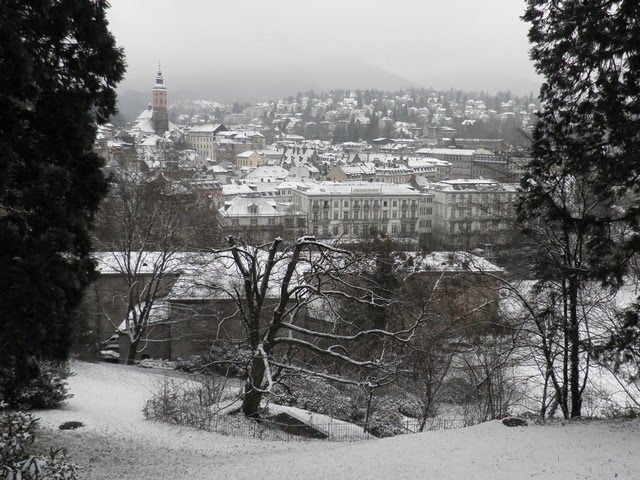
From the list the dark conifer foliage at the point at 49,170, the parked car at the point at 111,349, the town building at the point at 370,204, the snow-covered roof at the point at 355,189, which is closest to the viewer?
the dark conifer foliage at the point at 49,170

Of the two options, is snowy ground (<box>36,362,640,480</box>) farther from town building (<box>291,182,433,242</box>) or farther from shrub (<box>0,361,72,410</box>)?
town building (<box>291,182,433,242</box>)

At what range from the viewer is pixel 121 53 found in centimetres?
785

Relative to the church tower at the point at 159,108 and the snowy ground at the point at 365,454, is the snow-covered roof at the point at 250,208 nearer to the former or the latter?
the snowy ground at the point at 365,454

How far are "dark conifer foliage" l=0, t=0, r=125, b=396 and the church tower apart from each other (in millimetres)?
129452

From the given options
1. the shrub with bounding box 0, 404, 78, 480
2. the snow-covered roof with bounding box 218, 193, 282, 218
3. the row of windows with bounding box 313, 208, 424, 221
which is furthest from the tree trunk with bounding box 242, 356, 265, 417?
the row of windows with bounding box 313, 208, 424, 221

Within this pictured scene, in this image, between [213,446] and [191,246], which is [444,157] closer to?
[191,246]

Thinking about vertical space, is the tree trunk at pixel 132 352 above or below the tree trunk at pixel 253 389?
below

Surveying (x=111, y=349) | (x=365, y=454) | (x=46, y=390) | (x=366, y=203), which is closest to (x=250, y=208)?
(x=366, y=203)

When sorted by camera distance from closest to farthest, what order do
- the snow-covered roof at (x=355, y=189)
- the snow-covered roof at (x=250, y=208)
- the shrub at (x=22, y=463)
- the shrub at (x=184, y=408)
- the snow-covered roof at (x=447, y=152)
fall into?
the shrub at (x=22, y=463), the shrub at (x=184, y=408), the snow-covered roof at (x=250, y=208), the snow-covered roof at (x=355, y=189), the snow-covered roof at (x=447, y=152)

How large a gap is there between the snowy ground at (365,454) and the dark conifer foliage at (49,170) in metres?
2.69

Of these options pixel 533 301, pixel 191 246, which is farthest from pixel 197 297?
pixel 533 301

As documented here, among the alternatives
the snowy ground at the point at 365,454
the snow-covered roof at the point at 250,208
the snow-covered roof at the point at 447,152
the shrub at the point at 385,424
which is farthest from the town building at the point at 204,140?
the snowy ground at the point at 365,454

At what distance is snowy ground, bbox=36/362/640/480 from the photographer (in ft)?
27.6

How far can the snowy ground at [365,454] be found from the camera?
27.6 ft
